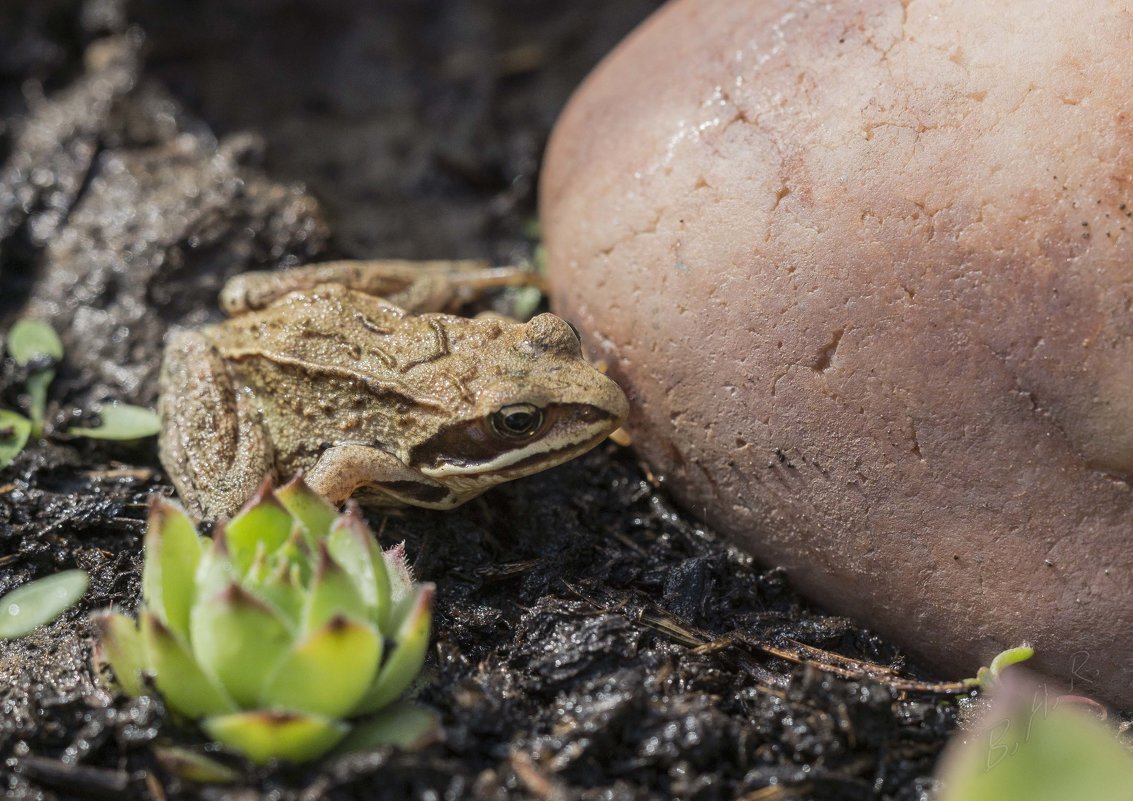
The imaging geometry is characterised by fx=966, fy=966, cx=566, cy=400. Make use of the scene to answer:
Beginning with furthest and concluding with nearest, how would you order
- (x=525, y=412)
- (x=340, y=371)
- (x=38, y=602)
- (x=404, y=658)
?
(x=340, y=371) < (x=525, y=412) < (x=38, y=602) < (x=404, y=658)

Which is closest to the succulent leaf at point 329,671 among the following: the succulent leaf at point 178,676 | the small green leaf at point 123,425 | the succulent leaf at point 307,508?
the succulent leaf at point 178,676

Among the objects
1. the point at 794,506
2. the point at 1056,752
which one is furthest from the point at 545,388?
the point at 1056,752

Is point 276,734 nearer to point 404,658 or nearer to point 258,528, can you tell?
point 404,658

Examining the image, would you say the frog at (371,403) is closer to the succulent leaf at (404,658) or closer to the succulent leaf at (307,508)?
the succulent leaf at (307,508)

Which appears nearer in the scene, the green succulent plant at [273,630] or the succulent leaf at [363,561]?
the green succulent plant at [273,630]

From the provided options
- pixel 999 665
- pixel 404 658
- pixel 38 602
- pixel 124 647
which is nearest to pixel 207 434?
pixel 38 602

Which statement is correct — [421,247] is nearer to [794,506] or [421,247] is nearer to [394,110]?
[394,110]

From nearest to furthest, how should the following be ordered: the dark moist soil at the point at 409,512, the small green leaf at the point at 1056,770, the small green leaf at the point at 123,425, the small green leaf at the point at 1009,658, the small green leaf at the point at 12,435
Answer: the small green leaf at the point at 1056,770
the dark moist soil at the point at 409,512
the small green leaf at the point at 1009,658
the small green leaf at the point at 12,435
the small green leaf at the point at 123,425

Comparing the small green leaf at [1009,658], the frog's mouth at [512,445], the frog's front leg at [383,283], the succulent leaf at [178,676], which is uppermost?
the frog's front leg at [383,283]

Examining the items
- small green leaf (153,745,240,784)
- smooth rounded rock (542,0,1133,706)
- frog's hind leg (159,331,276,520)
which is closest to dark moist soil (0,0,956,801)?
small green leaf (153,745,240,784)
